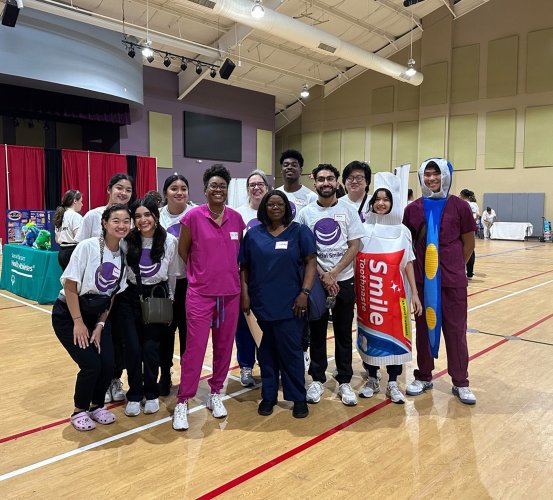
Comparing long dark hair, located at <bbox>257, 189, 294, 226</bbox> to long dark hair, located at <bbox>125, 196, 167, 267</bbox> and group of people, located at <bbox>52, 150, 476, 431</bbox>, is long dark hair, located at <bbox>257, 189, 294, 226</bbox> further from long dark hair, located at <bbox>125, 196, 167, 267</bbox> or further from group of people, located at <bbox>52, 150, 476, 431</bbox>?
long dark hair, located at <bbox>125, 196, 167, 267</bbox>

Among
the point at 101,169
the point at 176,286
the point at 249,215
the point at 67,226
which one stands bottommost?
the point at 176,286

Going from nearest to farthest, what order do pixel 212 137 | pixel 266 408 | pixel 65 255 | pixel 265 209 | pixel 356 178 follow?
pixel 265 209 → pixel 266 408 → pixel 356 178 → pixel 65 255 → pixel 212 137

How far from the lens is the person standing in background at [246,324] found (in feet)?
11.5

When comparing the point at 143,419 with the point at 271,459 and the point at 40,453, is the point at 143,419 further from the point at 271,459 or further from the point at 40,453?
the point at 271,459

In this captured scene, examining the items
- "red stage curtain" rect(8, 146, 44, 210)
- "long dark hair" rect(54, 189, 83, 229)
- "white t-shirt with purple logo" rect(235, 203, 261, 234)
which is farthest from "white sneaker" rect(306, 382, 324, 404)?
"red stage curtain" rect(8, 146, 44, 210)

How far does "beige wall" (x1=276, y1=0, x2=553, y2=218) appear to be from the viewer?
55.8 ft

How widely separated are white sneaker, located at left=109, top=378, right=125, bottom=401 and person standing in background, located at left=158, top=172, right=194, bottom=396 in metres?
0.26

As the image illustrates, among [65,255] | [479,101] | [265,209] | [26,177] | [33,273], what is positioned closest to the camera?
[265,209]

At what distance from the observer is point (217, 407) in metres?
3.02

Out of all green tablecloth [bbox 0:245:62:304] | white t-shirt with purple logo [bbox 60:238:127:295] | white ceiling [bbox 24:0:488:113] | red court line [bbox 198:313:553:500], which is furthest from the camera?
white ceiling [bbox 24:0:488:113]

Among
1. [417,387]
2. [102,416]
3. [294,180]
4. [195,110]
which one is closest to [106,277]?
[102,416]

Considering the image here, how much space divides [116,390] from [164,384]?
1.06 feet

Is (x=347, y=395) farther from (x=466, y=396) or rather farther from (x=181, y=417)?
(x=181, y=417)

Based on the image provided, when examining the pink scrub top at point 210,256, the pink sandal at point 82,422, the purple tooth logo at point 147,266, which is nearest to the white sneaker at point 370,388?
the pink scrub top at point 210,256
